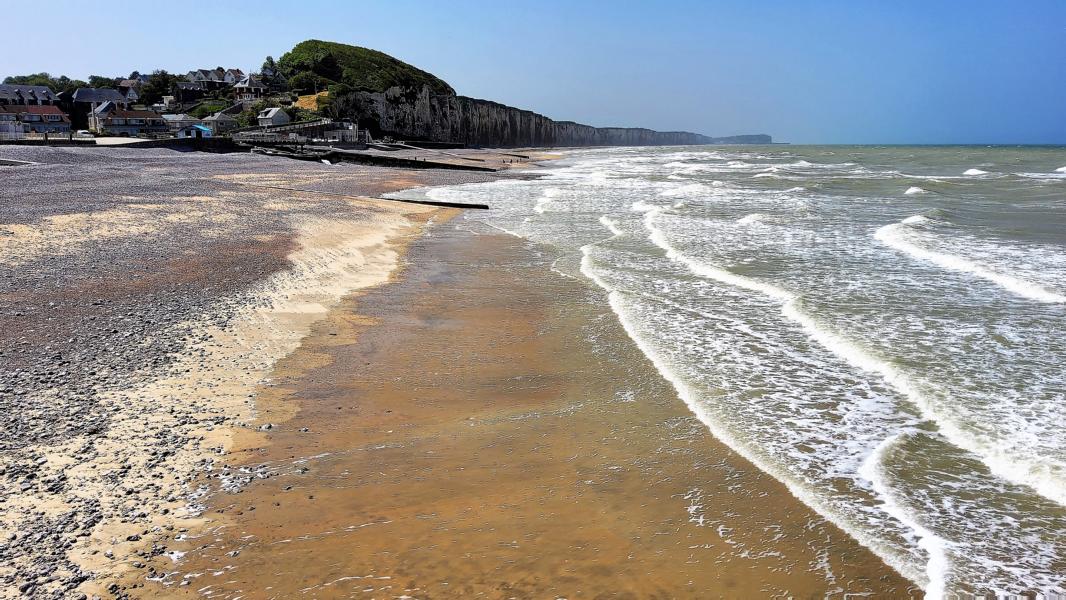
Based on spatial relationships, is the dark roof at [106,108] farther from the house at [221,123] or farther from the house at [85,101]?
the house at [221,123]

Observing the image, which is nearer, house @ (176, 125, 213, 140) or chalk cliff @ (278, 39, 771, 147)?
house @ (176, 125, 213, 140)

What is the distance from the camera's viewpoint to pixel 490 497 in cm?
504

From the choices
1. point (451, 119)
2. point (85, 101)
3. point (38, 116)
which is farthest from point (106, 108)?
point (451, 119)

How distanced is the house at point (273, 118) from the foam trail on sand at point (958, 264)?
2640 inches

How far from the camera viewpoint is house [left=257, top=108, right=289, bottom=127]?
241ft

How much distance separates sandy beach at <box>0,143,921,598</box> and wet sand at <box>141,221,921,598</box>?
20 mm

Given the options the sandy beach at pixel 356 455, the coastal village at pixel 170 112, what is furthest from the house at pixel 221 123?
the sandy beach at pixel 356 455

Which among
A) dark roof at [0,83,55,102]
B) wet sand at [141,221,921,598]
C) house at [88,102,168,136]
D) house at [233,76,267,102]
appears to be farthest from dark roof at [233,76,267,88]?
wet sand at [141,221,921,598]

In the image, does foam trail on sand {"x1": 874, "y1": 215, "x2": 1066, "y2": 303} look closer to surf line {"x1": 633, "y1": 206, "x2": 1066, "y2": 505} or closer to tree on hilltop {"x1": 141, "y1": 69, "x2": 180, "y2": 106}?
surf line {"x1": 633, "y1": 206, "x2": 1066, "y2": 505}

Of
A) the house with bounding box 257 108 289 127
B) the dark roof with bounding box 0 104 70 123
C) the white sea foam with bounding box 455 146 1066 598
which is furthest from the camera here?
the dark roof with bounding box 0 104 70 123

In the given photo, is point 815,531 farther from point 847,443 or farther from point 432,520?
point 432,520

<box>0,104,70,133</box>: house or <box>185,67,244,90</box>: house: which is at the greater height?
<box>185,67,244,90</box>: house

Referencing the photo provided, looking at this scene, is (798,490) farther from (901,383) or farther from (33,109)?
(33,109)

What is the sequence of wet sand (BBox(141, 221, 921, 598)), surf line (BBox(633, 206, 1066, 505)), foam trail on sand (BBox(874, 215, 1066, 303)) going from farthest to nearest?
foam trail on sand (BBox(874, 215, 1066, 303))
surf line (BBox(633, 206, 1066, 505))
wet sand (BBox(141, 221, 921, 598))
